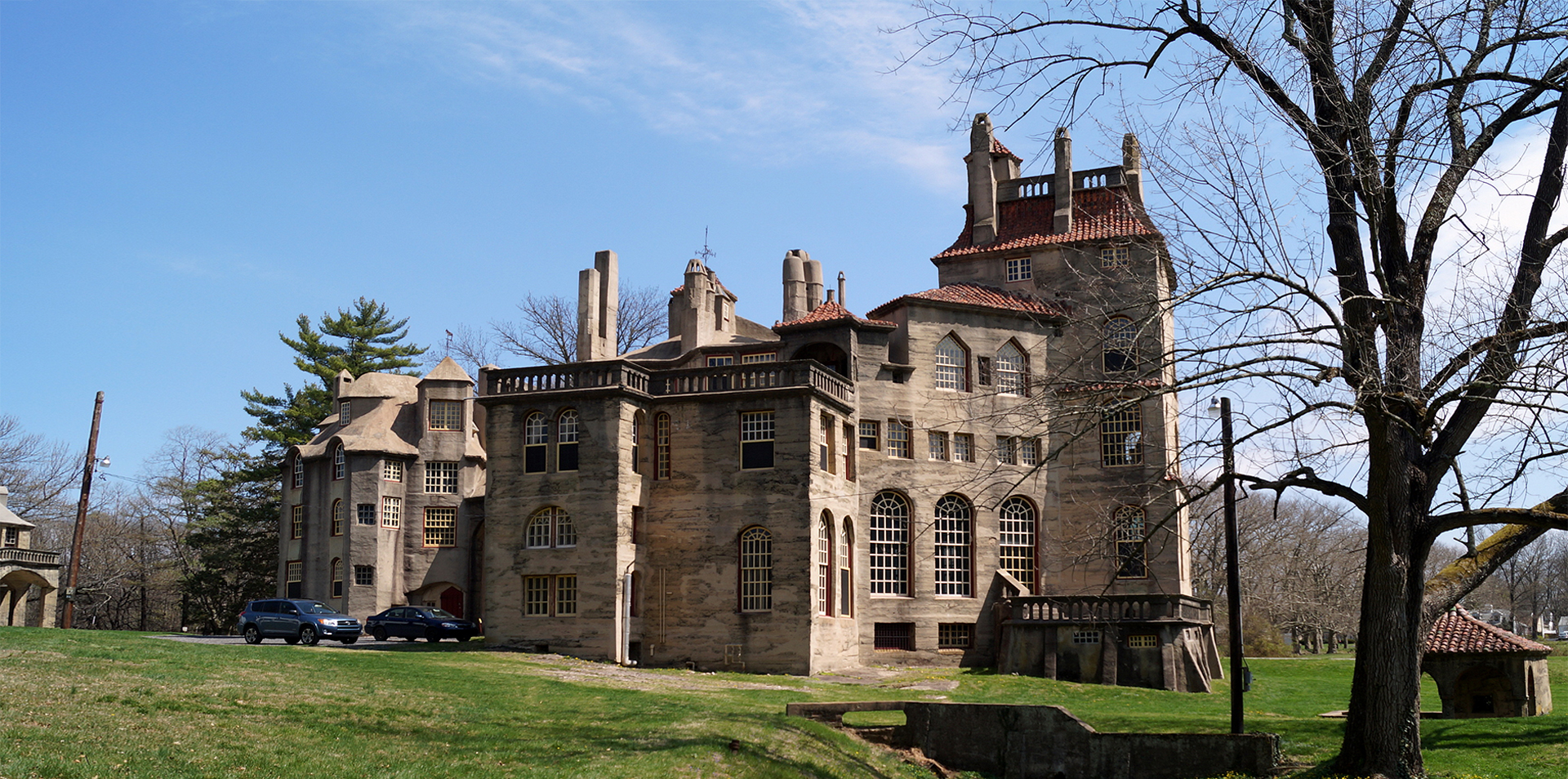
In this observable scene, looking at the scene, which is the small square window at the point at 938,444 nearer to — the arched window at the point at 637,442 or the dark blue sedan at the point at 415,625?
Answer: the arched window at the point at 637,442

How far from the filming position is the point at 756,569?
40.2 meters

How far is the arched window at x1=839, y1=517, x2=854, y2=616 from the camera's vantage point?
42031 mm

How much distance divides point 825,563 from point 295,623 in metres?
17.3

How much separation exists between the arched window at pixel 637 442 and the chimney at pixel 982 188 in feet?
53.4

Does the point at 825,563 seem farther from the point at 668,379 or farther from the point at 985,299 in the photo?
the point at 985,299

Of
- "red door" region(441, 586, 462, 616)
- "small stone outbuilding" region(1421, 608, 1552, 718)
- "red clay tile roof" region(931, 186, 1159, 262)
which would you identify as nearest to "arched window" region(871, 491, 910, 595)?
"red clay tile roof" region(931, 186, 1159, 262)

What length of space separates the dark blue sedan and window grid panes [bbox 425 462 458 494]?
967 centimetres

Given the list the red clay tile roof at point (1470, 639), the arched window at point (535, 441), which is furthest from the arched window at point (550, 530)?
the red clay tile roof at point (1470, 639)

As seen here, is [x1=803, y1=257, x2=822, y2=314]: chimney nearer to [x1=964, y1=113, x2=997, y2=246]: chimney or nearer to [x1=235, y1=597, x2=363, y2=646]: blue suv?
[x1=964, y1=113, x2=997, y2=246]: chimney

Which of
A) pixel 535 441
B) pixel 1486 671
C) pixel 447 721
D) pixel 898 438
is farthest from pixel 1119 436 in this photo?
pixel 447 721

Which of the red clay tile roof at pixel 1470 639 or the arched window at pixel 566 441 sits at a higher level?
the arched window at pixel 566 441

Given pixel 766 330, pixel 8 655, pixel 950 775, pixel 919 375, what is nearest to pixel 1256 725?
pixel 950 775

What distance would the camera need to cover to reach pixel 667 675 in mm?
35750

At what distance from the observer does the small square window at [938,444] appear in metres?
45.1
